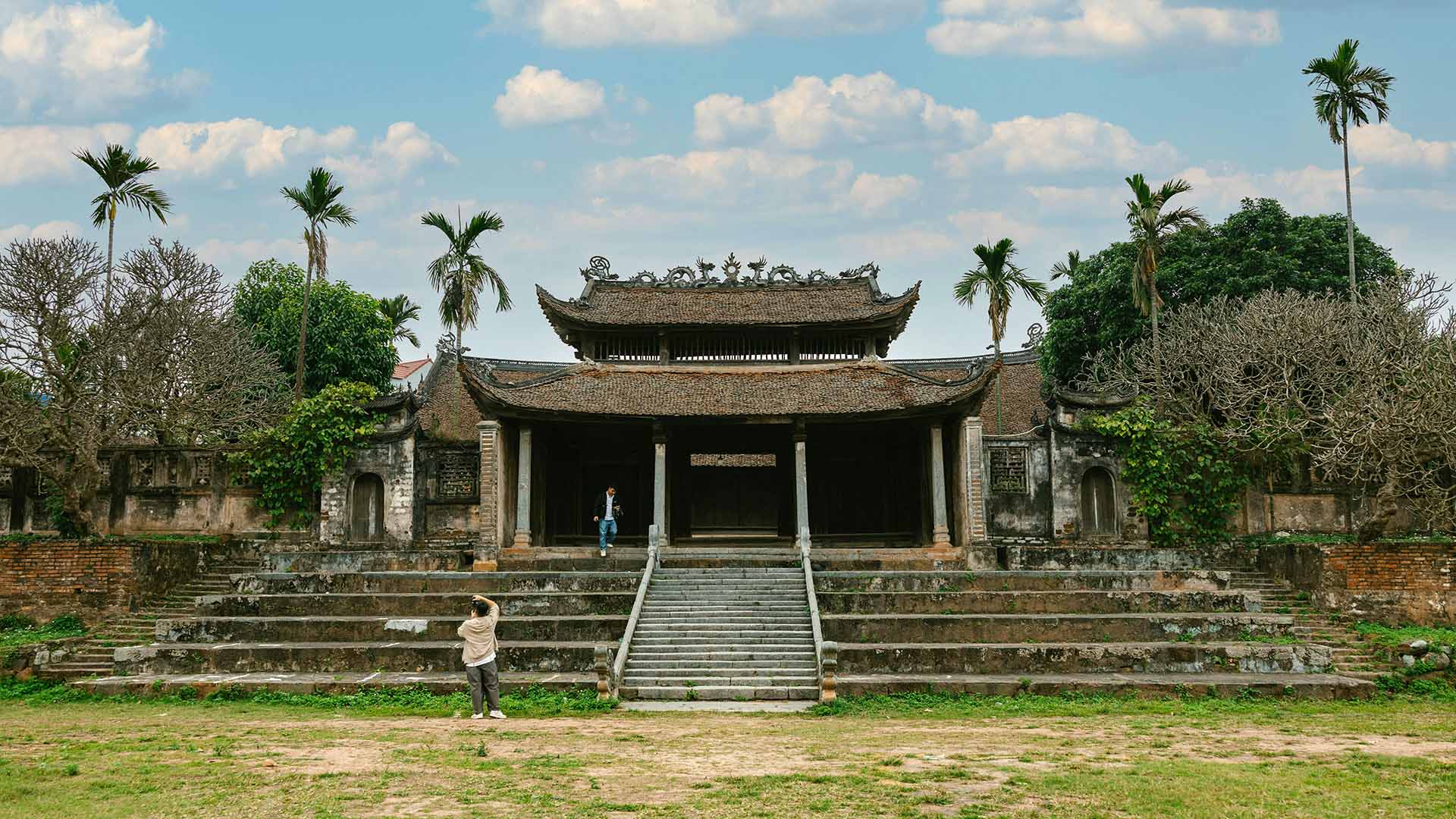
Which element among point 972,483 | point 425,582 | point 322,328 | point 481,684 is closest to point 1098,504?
point 972,483

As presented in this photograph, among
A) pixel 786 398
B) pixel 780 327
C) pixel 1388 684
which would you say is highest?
pixel 780 327

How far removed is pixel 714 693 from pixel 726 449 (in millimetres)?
11730

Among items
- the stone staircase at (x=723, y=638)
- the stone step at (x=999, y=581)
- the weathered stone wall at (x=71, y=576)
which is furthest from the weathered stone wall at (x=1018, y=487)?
→ the weathered stone wall at (x=71, y=576)

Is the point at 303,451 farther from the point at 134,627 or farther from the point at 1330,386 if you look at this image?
the point at 1330,386

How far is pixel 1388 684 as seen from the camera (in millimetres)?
14633

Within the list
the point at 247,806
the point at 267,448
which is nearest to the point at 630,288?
the point at 267,448

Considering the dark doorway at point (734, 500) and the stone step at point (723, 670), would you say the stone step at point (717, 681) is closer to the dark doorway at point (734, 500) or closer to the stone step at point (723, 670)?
the stone step at point (723, 670)

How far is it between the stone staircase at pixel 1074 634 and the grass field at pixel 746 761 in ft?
1.71

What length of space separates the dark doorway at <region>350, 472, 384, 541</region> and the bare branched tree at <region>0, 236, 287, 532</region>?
402cm

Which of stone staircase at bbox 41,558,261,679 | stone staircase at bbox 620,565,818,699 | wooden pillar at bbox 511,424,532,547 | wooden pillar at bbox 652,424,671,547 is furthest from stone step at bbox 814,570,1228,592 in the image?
stone staircase at bbox 41,558,261,679

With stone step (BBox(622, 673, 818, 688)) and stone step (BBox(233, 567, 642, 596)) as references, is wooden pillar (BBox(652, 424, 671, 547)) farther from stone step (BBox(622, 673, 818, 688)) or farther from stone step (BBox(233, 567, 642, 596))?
stone step (BBox(622, 673, 818, 688))

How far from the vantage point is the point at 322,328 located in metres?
35.4

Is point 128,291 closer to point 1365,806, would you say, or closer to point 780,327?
point 780,327

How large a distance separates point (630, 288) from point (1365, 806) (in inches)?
853
